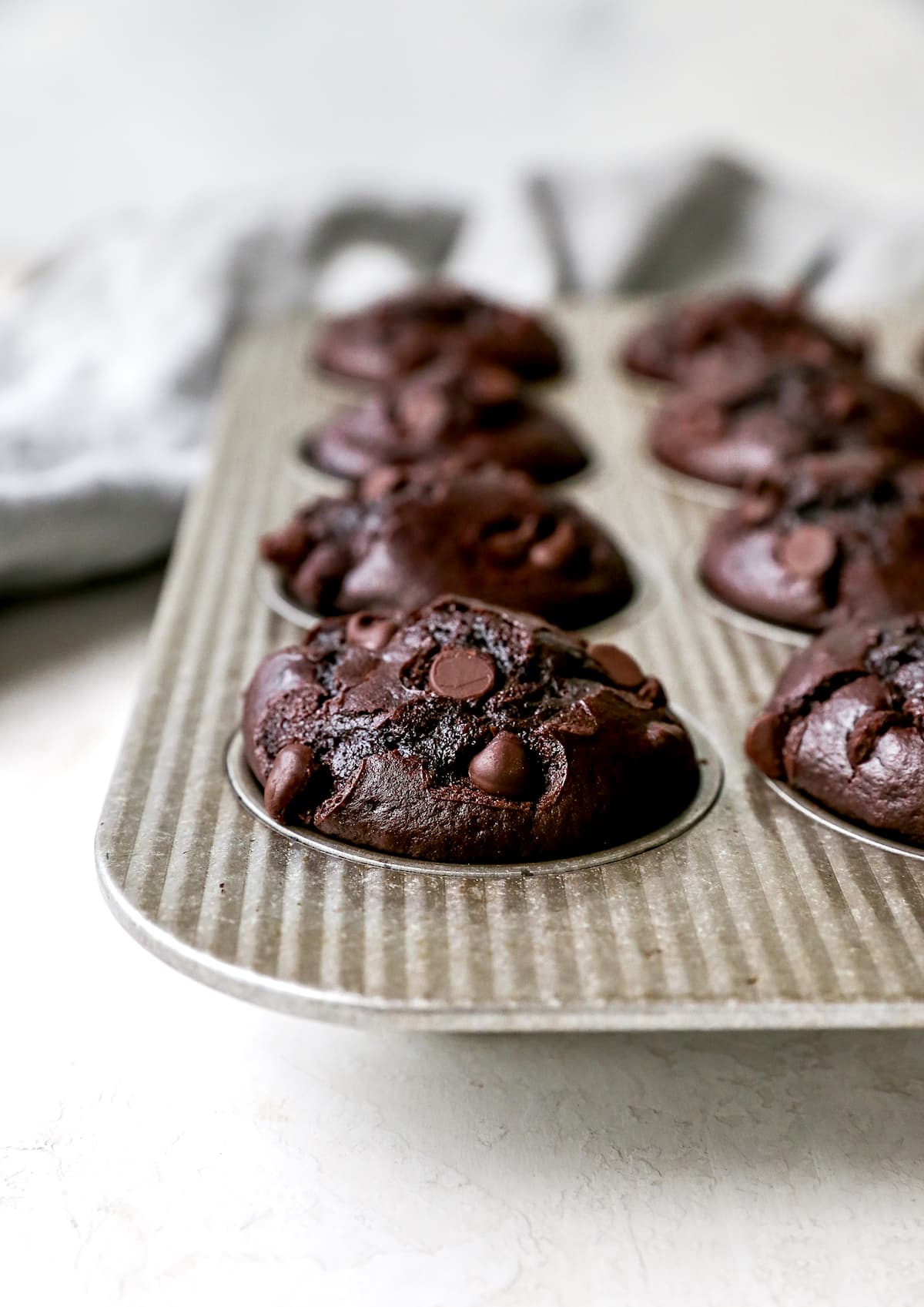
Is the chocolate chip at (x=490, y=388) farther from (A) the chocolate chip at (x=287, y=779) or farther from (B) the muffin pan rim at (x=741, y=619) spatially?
(A) the chocolate chip at (x=287, y=779)

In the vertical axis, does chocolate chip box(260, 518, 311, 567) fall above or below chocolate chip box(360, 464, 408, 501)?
below

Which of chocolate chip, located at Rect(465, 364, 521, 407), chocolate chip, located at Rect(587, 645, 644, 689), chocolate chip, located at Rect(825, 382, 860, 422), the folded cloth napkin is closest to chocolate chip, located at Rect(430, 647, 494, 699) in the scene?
chocolate chip, located at Rect(587, 645, 644, 689)

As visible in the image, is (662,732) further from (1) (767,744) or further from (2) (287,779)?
(2) (287,779)

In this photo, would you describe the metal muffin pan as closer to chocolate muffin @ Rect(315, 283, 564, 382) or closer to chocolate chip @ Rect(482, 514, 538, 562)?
chocolate chip @ Rect(482, 514, 538, 562)

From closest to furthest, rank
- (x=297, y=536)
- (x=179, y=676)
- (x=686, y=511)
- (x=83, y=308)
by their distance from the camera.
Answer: (x=179, y=676)
(x=297, y=536)
(x=686, y=511)
(x=83, y=308)

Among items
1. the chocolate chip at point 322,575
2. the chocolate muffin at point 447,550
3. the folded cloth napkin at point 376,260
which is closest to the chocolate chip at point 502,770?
the chocolate muffin at point 447,550

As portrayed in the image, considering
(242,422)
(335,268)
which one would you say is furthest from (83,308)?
(242,422)

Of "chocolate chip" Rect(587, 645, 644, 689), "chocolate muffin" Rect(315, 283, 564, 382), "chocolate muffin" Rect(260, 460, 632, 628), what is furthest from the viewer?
"chocolate muffin" Rect(315, 283, 564, 382)

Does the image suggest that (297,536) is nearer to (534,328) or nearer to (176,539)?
(176,539)
